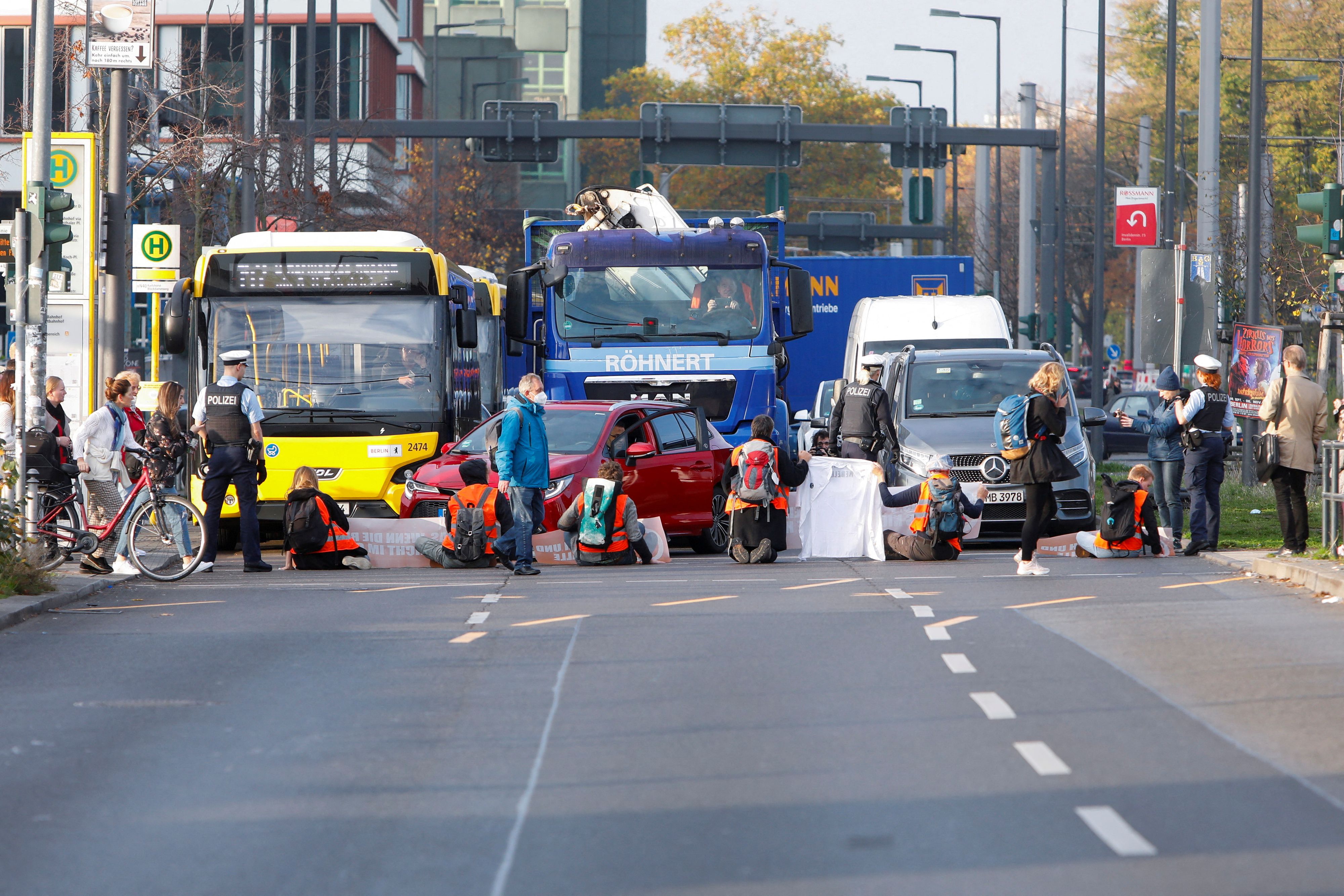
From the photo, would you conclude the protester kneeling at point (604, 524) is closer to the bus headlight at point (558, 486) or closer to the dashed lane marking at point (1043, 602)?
the bus headlight at point (558, 486)

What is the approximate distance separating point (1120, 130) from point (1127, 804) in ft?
237

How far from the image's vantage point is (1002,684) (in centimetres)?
928

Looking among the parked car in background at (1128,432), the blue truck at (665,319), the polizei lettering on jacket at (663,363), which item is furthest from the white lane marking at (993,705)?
the parked car in background at (1128,432)

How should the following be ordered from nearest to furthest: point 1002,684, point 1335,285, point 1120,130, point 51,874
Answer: point 51,874 → point 1002,684 → point 1335,285 → point 1120,130

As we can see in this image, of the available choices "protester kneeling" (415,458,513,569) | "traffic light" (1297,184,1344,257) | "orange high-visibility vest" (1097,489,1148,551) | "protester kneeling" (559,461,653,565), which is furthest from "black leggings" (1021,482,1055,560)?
"protester kneeling" (415,458,513,569)

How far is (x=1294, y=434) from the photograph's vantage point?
50.1 ft

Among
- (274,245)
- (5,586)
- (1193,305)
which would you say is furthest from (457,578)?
(1193,305)

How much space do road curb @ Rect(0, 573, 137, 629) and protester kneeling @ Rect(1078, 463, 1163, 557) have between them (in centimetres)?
826

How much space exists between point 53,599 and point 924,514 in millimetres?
7445

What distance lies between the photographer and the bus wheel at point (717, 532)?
18766 millimetres

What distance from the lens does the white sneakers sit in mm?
15008

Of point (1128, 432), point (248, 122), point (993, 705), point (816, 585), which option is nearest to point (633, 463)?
point (816, 585)

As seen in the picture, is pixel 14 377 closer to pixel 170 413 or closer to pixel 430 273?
pixel 170 413

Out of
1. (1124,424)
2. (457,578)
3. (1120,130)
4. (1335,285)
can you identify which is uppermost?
(1120,130)
